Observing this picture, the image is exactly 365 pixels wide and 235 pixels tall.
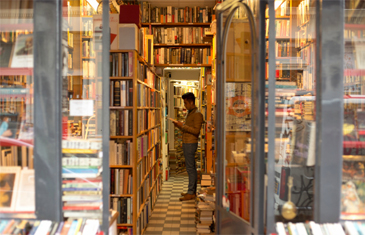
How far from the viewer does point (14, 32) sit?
2.23 meters

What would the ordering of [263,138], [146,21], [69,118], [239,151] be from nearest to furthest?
[263,138], [69,118], [239,151], [146,21]

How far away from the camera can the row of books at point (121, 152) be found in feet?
12.0

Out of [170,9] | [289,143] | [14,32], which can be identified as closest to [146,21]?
[170,9]

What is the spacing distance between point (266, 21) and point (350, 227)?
1505mm

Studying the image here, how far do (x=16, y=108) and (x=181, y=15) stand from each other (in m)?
5.49

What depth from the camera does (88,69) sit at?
7.47ft

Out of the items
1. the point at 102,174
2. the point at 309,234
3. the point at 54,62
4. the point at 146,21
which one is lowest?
the point at 309,234

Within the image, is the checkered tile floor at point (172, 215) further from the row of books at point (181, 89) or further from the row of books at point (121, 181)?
the row of books at point (181, 89)

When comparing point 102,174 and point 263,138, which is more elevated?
point 263,138

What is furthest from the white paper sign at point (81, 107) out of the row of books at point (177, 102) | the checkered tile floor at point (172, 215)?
the row of books at point (177, 102)

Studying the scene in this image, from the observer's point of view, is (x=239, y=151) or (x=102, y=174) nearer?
(x=102, y=174)

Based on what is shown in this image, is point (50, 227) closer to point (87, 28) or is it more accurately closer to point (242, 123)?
point (87, 28)

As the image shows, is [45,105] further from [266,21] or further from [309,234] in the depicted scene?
[309,234]

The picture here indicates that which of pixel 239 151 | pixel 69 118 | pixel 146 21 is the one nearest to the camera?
pixel 69 118
